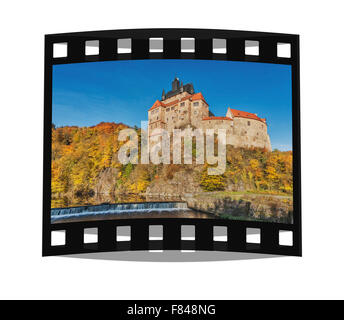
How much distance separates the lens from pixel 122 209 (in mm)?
7188

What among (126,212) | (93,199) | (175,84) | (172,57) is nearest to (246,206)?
(126,212)

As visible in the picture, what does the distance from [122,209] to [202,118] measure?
3061mm

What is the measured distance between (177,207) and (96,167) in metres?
2.30

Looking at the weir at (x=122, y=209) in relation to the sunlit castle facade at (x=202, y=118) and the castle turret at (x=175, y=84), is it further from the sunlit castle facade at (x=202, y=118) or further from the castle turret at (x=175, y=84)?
the castle turret at (x=175, y=84)

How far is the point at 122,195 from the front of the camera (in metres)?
7.42

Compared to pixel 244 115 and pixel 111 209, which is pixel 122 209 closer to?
pixel 111 209

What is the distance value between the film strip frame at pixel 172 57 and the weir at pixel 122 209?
0.97 feet

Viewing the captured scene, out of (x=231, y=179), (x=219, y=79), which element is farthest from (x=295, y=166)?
(x=219, y=79)

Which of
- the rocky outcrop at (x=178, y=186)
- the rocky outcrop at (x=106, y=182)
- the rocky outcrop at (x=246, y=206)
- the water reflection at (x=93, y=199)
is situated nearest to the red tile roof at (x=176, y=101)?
the rocky outcrop at (x=178, y=186)

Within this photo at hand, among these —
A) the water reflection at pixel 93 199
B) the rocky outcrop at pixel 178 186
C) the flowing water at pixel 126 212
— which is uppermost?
the rocky outcrop at pixel 178 186

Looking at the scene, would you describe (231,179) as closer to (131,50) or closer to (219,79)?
(219,79)

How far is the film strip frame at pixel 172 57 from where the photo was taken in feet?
21.7

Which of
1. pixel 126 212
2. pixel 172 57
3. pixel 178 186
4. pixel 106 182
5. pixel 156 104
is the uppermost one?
pixel 172 57

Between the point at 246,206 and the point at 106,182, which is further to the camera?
the point at 106,182
